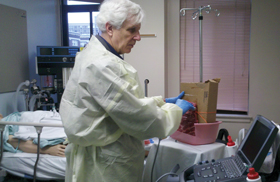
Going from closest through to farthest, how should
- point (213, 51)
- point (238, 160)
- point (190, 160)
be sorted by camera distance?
point (238, 160) → point (190, 160) → point (213, 51)

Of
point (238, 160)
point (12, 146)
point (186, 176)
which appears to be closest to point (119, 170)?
point (186, 176)

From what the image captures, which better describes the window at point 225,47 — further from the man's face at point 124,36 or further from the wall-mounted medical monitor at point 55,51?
the man's face at point 124,36

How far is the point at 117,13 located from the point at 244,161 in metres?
0.76

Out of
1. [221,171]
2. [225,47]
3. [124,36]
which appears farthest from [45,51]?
[221,171]

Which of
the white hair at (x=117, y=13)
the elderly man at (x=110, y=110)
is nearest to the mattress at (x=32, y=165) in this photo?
the elderly man at (x=110, y=110)

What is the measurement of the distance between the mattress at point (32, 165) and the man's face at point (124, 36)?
3.89 ft

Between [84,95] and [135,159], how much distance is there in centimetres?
37

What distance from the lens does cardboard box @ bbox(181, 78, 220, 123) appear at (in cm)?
136

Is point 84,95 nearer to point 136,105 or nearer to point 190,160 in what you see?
point 136,105

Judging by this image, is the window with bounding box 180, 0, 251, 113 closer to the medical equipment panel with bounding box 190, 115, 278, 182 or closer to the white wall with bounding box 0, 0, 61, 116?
the white wall with bounding box 0, 0, 61, 116

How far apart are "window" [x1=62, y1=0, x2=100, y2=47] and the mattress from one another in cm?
218

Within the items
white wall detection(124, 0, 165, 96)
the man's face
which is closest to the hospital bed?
the man's face

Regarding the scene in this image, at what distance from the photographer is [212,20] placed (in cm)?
316

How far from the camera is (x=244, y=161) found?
0.86m
